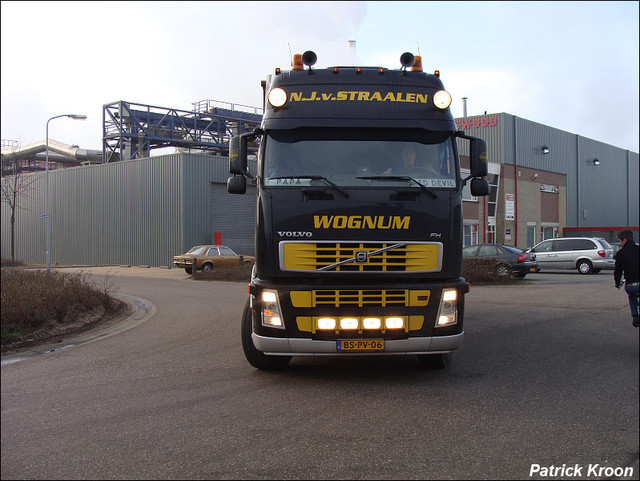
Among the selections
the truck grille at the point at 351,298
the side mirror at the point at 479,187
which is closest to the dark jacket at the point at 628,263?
the side mirror at the point at 479,187

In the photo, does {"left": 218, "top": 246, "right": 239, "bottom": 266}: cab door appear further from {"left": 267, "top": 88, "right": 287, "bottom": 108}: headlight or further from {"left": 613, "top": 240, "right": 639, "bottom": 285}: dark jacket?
{"left": 267, "top": 88, "right": 287, "bottom": 108}: headlight

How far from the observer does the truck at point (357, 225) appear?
6.16 meters

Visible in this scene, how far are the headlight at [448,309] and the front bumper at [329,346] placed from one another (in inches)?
6.4

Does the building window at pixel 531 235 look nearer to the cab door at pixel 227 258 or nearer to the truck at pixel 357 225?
the cab door at pixel 227 258

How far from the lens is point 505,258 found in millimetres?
21688

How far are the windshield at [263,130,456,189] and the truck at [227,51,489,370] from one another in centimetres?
1

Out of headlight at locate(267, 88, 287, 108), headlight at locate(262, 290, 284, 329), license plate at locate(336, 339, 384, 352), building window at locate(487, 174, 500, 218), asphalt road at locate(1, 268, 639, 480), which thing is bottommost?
asphalt road at locate(1, 268, 639, 480)

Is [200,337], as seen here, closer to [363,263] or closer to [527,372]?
[363,263]

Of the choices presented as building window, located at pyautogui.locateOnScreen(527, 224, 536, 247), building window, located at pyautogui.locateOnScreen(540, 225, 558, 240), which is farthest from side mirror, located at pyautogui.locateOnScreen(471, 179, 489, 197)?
building window, located at pyautogui.locateOnScreen(540, 225, 558, 240)

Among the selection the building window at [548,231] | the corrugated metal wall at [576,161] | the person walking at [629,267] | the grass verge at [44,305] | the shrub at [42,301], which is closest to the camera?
the shrub at [42,301]

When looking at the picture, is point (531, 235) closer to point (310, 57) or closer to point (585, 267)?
point (585, 267)

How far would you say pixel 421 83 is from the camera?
6.86 meters

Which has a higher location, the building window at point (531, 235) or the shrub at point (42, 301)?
the building window at point (531, 235)

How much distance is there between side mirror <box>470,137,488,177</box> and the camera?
6898 mm
